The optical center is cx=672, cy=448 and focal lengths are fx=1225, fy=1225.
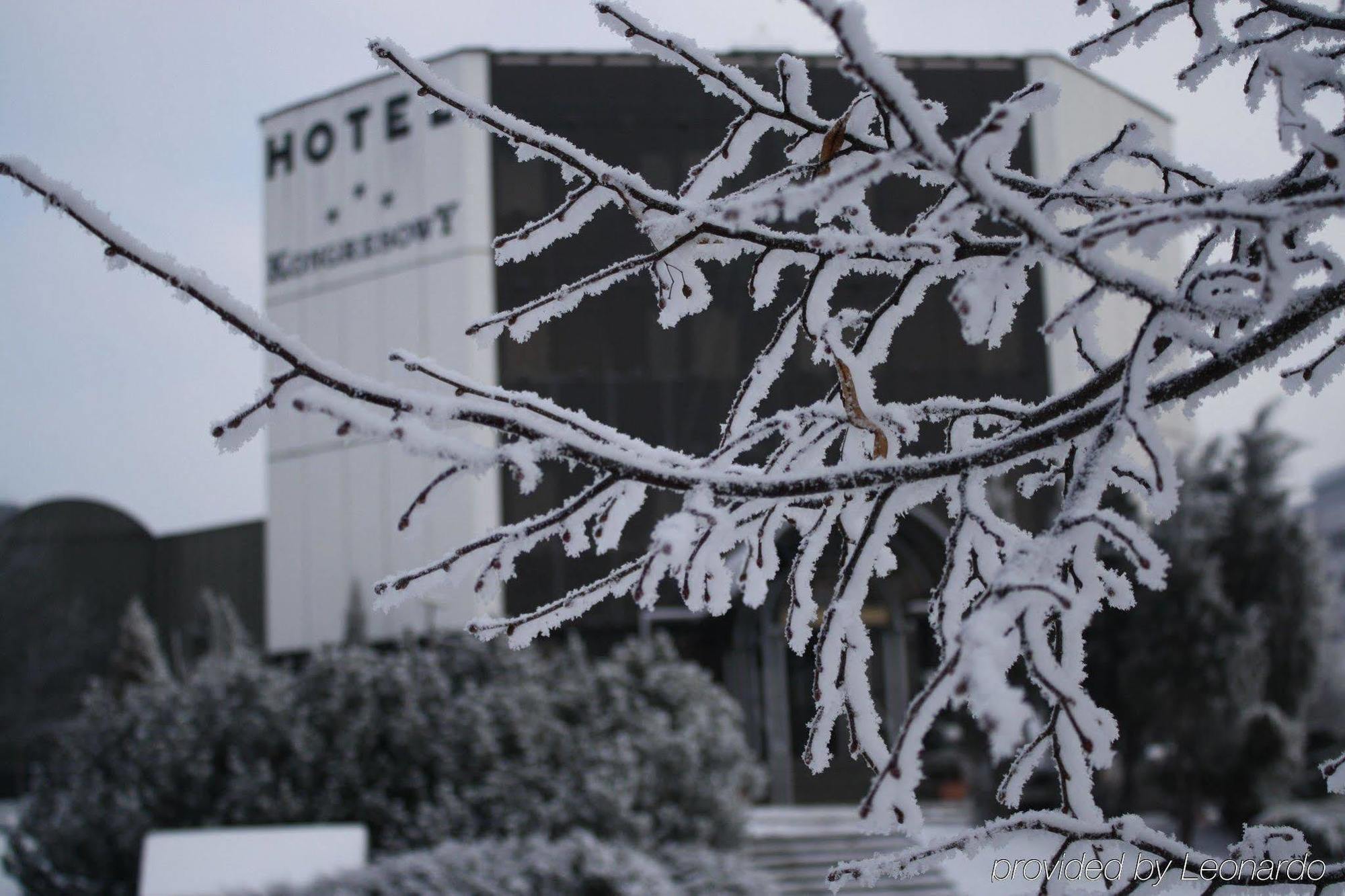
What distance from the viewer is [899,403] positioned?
126 centimetres

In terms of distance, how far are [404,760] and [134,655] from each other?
507 inches

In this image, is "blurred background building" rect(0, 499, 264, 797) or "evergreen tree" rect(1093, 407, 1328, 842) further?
"blurred background building" rect(0, 499, 264, 797)

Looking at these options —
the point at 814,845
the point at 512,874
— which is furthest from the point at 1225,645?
the point at 512,874

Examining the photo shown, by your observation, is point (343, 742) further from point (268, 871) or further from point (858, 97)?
point (858, 97)

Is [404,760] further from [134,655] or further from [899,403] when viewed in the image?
[134,655]

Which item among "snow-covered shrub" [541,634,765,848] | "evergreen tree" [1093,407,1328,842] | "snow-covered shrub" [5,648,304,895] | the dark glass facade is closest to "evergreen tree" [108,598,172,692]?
the dark glass facade

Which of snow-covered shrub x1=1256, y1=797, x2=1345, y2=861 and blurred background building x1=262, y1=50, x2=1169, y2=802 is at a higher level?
blurred background building x1=262, y1=50, x2=1169, y2=802

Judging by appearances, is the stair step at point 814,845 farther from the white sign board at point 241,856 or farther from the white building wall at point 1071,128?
the white building wall at point 1071,128

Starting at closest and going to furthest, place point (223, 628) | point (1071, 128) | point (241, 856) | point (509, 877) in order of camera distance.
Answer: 1. point (509, 877)
2. point (241, 856)
3. point (1071, 128)
4. point (223, 628)

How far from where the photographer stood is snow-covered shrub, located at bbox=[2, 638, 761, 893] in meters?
10.3

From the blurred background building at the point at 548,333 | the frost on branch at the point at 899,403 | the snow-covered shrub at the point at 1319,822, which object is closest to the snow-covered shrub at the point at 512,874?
the snow-covered shrub at the point at 1319,822

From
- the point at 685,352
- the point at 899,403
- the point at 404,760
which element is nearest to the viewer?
the point at 899,403

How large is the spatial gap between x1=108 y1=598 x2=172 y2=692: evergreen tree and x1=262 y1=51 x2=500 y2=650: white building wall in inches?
76.4

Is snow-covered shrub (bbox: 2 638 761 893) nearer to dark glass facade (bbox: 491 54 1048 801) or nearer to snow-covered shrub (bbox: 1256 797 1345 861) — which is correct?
dark glass facade (bbox: 491 54 1048 801)
